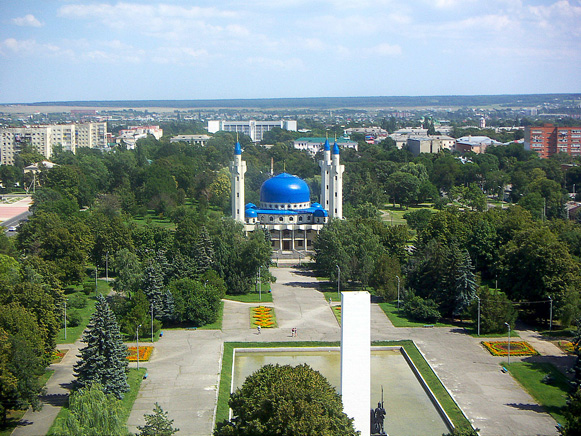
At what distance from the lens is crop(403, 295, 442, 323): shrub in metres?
47.5

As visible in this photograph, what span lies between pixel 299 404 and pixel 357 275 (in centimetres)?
3004

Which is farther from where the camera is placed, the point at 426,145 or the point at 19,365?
the point at 426,145

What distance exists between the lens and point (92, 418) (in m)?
26.6

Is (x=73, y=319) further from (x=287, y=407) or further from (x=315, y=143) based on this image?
(x=315, y=143)

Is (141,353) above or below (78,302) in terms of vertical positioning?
below

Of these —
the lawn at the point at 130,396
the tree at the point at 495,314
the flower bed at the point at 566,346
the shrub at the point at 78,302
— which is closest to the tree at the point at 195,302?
the shrub at the point at 78,302

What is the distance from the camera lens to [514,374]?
3816 cm

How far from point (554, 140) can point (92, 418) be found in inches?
5046

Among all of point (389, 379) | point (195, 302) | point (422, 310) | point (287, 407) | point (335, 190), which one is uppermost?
point (335, 190)

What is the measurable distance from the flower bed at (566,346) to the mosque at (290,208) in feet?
98.4

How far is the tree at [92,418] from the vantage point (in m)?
25.7

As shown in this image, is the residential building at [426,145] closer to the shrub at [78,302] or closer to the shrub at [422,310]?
the shrub at [422,310]

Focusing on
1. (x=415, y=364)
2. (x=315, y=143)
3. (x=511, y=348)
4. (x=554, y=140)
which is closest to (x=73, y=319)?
(x=415, y=364)

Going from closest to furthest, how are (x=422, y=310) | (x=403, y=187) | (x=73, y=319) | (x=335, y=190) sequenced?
(x=73, y=319) → (x=422, y=310) → (x=335, y=190) → (x=403, y=187)
